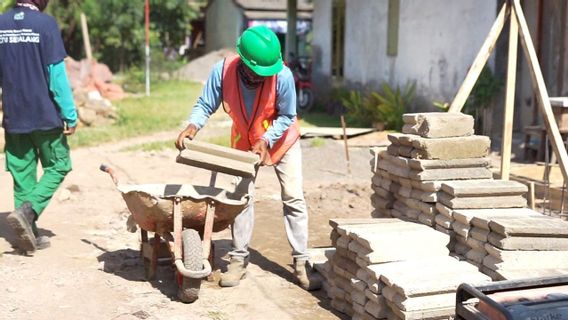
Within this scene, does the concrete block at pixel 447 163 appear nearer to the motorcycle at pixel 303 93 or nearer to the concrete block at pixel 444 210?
the concrete block at pixel 444 210

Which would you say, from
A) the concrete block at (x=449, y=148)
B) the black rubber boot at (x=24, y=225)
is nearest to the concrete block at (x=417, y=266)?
the concrete block at (x=449, y=148)

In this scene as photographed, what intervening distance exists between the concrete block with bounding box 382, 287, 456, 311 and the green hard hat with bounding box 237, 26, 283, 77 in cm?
186

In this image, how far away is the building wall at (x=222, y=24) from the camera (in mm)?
34938

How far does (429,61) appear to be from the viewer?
14.1 metres

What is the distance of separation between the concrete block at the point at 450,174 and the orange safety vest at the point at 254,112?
951 mm

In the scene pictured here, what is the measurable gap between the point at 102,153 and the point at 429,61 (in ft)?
19.7

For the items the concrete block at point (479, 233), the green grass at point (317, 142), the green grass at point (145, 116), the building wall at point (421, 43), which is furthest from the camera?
the green grass at point (145, 116)

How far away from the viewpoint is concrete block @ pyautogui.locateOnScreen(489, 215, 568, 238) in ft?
15.1

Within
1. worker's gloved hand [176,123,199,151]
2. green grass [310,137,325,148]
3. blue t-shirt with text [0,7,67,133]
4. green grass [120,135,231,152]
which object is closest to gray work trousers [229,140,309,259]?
worker's gloved hand [176,123,199,151]

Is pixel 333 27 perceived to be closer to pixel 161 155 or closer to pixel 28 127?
pixel 161 155

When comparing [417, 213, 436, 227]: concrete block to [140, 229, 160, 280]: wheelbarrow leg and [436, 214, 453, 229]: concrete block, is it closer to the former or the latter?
[436, 214, 453, 229]: concrete block

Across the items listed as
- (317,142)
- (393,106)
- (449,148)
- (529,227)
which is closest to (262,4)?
(393,106)

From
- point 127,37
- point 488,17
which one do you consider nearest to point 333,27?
point 488,17

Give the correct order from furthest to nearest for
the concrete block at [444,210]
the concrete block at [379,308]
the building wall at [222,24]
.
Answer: the building wall at [222,24] < the concrete block at [444,210] < the concrete block at [379,308]
